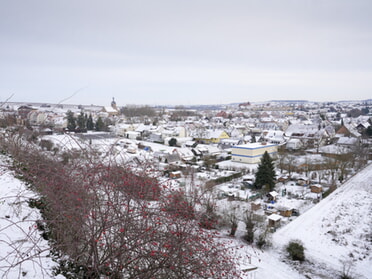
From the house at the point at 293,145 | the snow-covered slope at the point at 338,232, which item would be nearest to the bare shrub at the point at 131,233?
the snow-covered slope at the point at 338,232

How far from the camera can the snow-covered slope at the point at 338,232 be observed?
6930 millimetres

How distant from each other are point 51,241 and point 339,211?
398 inches

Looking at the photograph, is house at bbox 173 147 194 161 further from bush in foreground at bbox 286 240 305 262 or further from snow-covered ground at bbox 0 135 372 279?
bush in foreground at bbox 286 240 305 262

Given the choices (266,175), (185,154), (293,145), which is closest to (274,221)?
(266,175)

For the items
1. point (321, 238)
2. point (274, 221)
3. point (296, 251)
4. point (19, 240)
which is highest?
point (19, 240)

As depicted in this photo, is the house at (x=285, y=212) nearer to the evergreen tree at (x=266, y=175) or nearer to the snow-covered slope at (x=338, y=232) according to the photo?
the snow-covered slope at (x=338, y=232)

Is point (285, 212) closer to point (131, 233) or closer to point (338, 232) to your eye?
point (338, 232)

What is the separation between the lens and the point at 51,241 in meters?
3.16

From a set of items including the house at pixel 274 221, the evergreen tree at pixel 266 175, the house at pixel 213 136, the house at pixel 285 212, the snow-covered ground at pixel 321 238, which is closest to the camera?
the snow-covered ground at pixel 321 238

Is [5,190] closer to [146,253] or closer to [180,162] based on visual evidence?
[146,253]

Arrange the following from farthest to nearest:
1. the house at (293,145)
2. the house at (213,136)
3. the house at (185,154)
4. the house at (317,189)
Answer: the house at (213,136), the house at (293,145), the house at (185,154), the house at (317,189)

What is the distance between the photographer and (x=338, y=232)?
8305 mm

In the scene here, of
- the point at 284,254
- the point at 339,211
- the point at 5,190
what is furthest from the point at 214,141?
the point at 5,190

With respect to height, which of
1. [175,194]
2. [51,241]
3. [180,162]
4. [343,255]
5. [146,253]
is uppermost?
[175,194]
